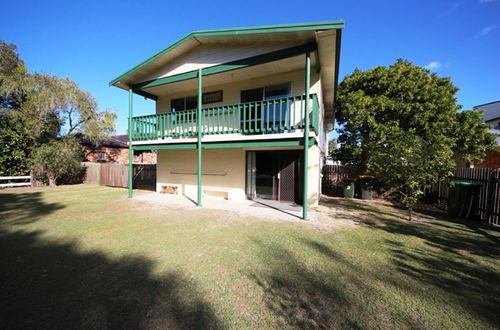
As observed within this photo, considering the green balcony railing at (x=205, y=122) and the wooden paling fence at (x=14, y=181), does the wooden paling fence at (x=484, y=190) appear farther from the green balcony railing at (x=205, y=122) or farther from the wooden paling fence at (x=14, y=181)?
the wooden paling fence at (x=14, y=181)

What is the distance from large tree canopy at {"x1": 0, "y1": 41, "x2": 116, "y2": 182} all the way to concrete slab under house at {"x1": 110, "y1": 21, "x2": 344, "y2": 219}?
813 cm

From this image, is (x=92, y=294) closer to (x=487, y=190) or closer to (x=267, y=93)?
(x=267, y=93)

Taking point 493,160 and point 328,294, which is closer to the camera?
point 328,294

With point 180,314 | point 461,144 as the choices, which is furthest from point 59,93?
point 461,144

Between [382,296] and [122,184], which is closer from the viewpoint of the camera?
[382,296]

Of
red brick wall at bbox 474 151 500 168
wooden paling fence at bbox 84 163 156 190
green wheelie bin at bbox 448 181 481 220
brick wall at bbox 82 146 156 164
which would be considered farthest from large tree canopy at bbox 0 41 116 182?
red brick wall at bbox 474 151 500 168

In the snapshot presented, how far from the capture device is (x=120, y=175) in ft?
48.6

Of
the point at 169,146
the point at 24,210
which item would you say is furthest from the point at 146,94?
the point at 24,210

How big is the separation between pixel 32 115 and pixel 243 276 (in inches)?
726

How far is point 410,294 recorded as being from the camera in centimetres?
298

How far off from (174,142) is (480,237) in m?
10.5

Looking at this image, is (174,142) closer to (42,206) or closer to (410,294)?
(42,206)

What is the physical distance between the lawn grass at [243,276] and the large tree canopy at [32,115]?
35.9 feet

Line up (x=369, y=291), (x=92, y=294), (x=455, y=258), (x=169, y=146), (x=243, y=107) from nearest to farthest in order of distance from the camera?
(x=92, y=294)
(x=369, y=291)
(x=455, y=258)
(x=243, y=107)
(x=169, y=146)
